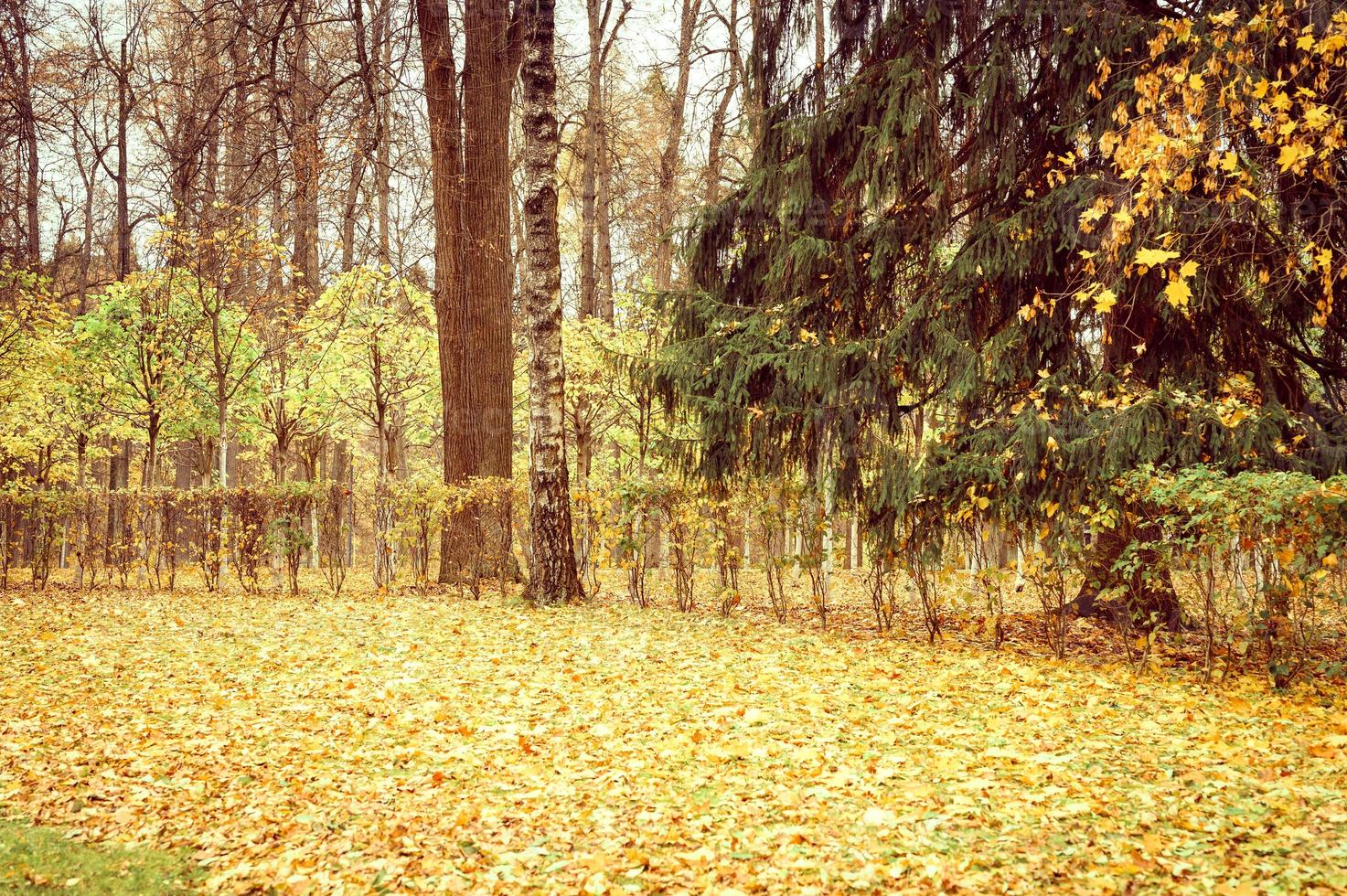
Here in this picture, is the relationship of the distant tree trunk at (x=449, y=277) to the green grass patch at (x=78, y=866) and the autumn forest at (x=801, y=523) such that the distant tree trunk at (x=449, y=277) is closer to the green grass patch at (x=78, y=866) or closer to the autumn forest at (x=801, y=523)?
the autumn forest at (x=801, y=523)

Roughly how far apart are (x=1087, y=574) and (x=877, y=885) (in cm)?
422

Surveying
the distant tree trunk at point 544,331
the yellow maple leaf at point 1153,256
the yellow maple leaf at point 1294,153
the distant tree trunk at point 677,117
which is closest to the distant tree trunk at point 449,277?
the distant tree trunk at point 544,331

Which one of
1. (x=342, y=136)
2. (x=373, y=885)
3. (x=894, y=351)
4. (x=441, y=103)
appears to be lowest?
(x=373, y=885)

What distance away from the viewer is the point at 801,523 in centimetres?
812

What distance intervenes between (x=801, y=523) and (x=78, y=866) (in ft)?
19.6

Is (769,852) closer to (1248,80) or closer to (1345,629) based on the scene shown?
(1248,80)

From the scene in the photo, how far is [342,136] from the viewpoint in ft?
24.3

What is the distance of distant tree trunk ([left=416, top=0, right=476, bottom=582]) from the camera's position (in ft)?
34.2

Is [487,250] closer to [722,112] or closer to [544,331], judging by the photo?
[544,331]

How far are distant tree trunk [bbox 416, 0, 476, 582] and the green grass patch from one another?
22.2 ft

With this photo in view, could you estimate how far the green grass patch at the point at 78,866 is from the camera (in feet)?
10.6

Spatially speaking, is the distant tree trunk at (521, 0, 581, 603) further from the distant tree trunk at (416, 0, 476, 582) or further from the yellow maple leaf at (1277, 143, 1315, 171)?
the yellow maple leaf at (1277, 143, 1315, 171)

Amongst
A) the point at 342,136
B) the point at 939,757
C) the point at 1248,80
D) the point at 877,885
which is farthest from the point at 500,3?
the point at 877,885

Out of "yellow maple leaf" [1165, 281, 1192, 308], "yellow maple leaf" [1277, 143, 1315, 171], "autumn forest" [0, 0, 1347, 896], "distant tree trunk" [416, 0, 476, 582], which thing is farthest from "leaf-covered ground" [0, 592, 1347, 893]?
"distant tree trunk" [416, 0, 476, 582]
